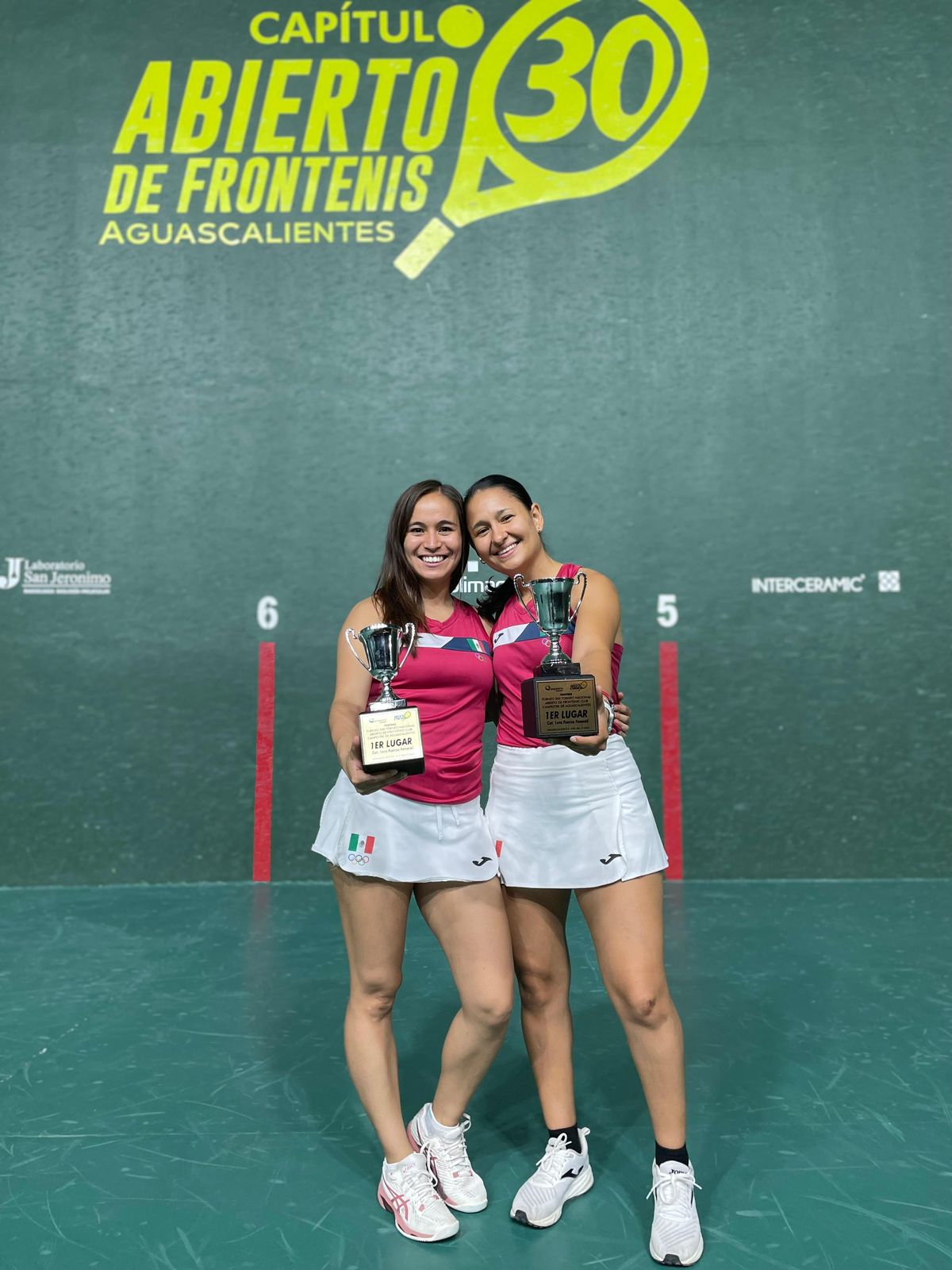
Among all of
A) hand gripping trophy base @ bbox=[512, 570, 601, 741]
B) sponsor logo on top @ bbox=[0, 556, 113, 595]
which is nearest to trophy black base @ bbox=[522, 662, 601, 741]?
hand gripping trophy base @ bbox=[512, 570, 601, 741]

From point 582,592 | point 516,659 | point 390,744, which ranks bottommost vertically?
point 390,744

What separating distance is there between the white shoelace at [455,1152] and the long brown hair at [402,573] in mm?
947

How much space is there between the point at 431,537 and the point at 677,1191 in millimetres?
1228

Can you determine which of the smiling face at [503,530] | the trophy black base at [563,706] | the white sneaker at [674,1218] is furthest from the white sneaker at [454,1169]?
the smiling face at [503,530]

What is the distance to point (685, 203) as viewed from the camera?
464 cm

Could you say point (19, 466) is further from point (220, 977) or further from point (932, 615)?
point (932, 615)

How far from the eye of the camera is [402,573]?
1886 mm

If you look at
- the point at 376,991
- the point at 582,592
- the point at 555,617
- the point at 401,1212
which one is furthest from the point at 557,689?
the point at 401,1212

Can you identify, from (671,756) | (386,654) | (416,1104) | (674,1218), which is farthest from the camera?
(671,756)

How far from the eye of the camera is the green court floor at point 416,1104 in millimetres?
1661

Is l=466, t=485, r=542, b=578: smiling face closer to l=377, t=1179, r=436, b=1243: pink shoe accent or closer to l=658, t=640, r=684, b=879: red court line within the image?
l=377, t=1179, r=436, b=1243: pink shoe accent

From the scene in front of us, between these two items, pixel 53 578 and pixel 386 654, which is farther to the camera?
pixel 53 578

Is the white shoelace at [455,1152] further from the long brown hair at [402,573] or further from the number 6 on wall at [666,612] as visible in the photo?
the number 6 on wall at [666,612]

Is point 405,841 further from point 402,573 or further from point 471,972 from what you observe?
point 402,573
